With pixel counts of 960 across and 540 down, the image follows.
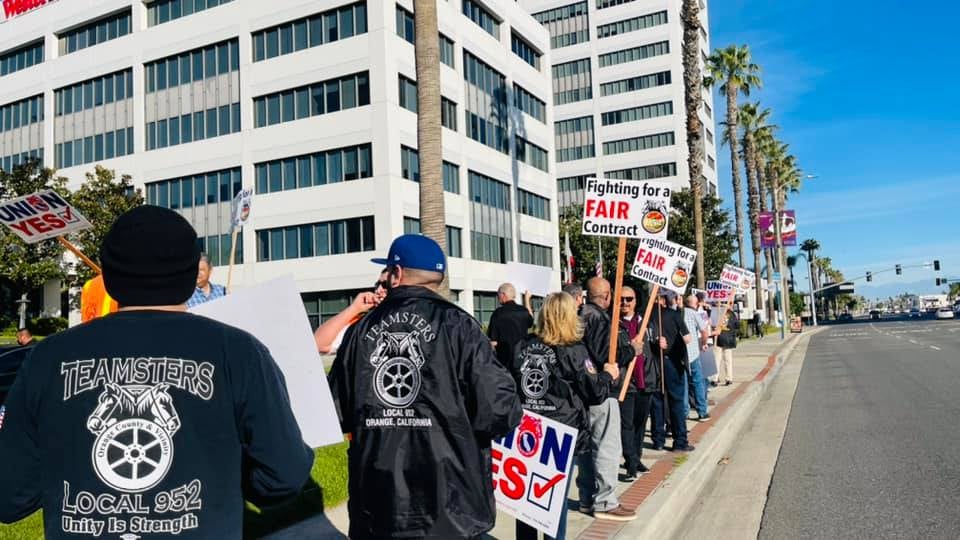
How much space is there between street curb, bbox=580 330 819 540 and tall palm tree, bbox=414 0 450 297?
15.8 feet

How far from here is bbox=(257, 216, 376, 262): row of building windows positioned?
31219mm

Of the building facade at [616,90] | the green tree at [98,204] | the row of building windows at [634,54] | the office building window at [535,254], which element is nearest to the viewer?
the green tree at [98,204]

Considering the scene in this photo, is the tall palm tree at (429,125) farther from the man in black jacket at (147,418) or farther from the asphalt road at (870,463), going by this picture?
the man in black jacket at (147,418)

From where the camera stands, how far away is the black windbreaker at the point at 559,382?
487 cm

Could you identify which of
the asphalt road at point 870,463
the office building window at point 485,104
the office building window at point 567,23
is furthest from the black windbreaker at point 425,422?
the office building window at point 567,23

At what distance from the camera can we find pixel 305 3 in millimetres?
32844

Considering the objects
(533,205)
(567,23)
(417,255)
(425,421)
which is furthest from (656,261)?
(567,23)

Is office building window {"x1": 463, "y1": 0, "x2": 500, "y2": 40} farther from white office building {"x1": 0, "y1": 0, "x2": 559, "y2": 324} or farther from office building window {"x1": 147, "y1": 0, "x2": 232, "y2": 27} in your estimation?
office building window {"x1": 147, "y1": 0, "x2": 232, "y2": 27}

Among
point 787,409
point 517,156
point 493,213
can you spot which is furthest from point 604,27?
point 787,409

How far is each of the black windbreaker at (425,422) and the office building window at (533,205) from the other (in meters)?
38.3

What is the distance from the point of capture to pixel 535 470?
4.64 meters

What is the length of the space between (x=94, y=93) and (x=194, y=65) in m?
7.19

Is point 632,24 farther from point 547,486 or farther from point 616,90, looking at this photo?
point 547,486

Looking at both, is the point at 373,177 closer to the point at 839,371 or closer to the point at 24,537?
the point at 839,371
